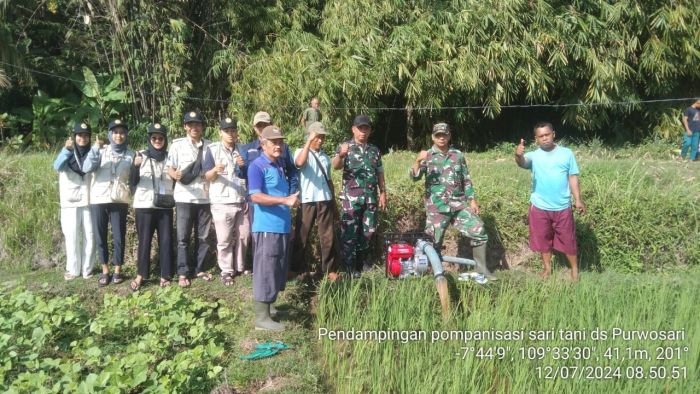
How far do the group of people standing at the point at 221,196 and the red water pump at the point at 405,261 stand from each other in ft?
1.60

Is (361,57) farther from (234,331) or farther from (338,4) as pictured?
(234,331)

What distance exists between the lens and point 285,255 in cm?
486

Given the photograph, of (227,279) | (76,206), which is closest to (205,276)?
(227,279)

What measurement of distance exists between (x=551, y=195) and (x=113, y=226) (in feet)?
14.5

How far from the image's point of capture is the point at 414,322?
4680 millimetres

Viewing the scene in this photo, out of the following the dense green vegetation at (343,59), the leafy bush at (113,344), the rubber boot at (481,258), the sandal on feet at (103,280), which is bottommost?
the leafy bush at (113,344)

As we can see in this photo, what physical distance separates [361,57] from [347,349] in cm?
650

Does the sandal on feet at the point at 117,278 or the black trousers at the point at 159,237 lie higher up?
the black trousers at the point at 159,237

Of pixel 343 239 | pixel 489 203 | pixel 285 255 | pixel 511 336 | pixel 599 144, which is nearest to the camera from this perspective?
pixel 511 336

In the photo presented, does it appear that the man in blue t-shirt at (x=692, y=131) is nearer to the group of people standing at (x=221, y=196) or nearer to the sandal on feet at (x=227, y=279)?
the group of people standing at (x=221, y=196)

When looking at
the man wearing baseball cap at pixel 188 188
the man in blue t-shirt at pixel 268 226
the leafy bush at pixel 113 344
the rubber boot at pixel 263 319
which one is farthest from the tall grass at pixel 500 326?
the man wearing baseball cap at pixel 188 188

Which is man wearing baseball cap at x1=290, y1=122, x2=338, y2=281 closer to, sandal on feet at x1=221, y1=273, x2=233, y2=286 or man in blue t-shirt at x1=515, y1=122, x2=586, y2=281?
sandal on feet at x1=221, y1=273, x2=233, y2=286

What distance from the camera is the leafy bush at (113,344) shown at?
12.4 feet

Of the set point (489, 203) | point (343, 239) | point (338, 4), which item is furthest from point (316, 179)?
point (338, 4)
